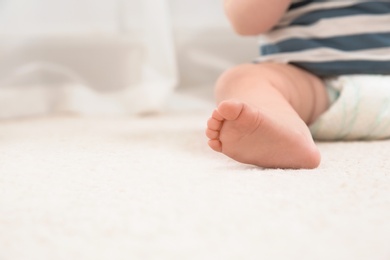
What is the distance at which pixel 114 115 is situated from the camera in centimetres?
121

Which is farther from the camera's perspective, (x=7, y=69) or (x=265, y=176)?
(x=7, y=69)

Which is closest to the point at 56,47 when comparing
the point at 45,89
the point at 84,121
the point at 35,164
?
the point at 45,89

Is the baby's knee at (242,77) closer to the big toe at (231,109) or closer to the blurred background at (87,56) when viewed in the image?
the big toe at (231,109)

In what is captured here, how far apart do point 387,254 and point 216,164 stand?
0.95 feet

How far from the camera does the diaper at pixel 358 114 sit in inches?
32.3

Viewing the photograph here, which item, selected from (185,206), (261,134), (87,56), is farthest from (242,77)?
(87,56)

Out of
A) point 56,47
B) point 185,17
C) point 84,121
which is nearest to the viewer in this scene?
point 84,121

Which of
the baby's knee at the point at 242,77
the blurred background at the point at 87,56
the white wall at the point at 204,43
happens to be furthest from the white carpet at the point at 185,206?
the white wall at the point at 204,43

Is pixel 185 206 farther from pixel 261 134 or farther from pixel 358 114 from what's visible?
pixel 358 114

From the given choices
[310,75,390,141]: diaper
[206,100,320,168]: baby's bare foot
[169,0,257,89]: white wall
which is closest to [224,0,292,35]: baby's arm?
[310,75,390,141]: diaper

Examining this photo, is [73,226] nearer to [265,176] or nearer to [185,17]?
[265,176]

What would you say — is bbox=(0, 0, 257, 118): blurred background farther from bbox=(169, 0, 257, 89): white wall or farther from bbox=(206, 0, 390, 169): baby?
bbox=(206, 0, 390, 169): baby

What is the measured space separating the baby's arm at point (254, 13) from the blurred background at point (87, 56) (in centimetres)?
34

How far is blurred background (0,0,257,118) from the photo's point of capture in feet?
3.82
